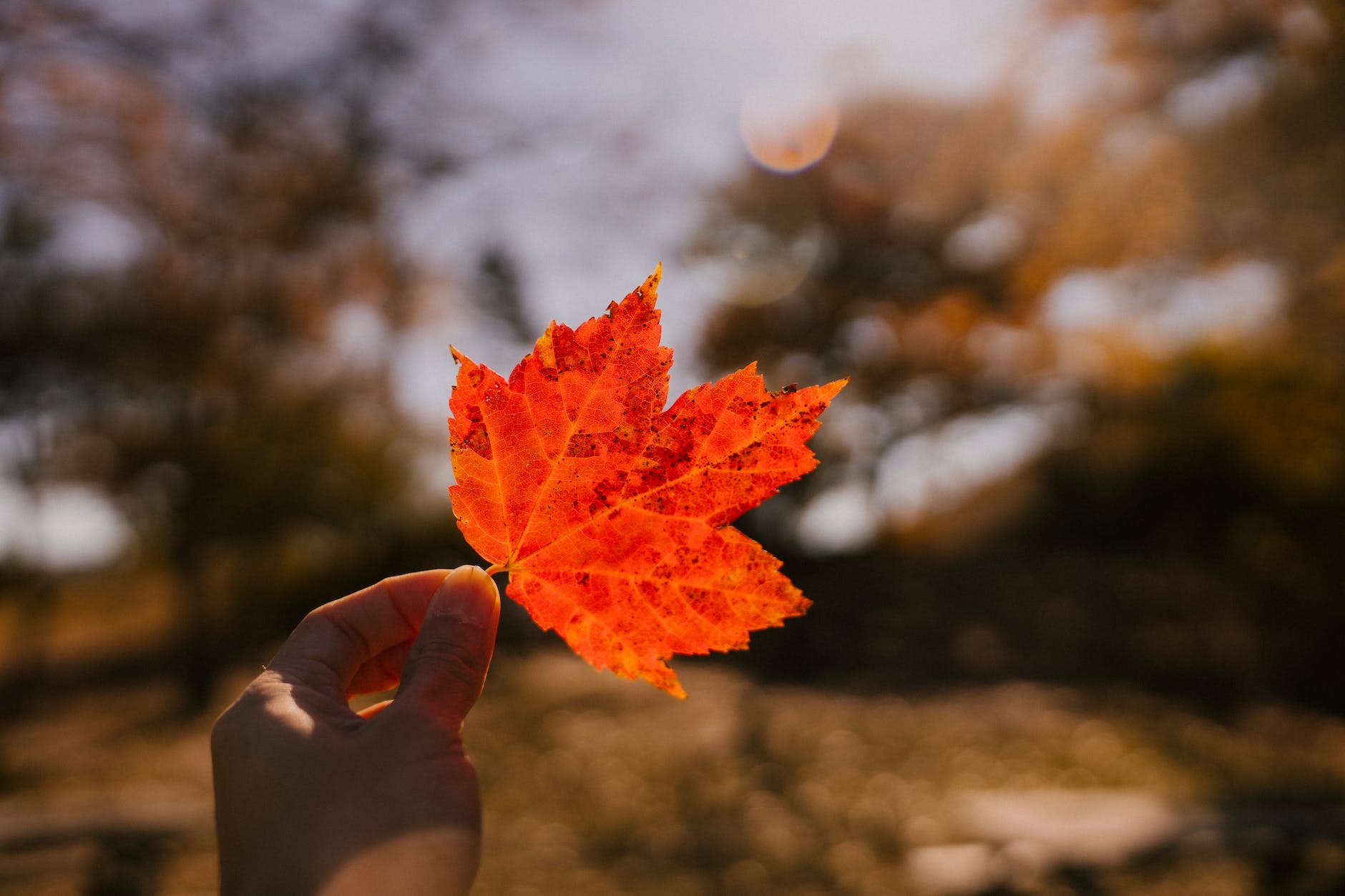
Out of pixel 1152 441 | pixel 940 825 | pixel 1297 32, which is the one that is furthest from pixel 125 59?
pixel 1152 441

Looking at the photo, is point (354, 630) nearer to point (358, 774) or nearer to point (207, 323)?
point (358, 774)

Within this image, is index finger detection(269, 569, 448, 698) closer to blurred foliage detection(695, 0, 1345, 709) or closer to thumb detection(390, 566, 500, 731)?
thumb detection(390, 566, 500, 731)

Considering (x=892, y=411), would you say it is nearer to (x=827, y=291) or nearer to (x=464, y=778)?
(x=827, y=291)

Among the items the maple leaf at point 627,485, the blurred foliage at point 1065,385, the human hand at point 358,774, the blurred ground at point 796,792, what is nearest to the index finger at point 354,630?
the human hand at point 358,774

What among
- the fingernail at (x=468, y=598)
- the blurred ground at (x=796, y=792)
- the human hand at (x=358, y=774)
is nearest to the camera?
the human hand at (x=358, y=774)

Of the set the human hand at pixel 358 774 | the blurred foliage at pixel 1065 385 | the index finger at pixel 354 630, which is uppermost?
the blurred foliage at pixel 1065 385

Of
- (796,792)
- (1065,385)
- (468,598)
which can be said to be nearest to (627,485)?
(468,598)

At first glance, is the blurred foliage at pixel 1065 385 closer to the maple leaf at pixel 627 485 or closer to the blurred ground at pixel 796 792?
the blurred ground at pixel 796 792

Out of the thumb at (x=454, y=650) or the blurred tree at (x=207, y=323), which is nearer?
the thumb at (x=454, y=650)
